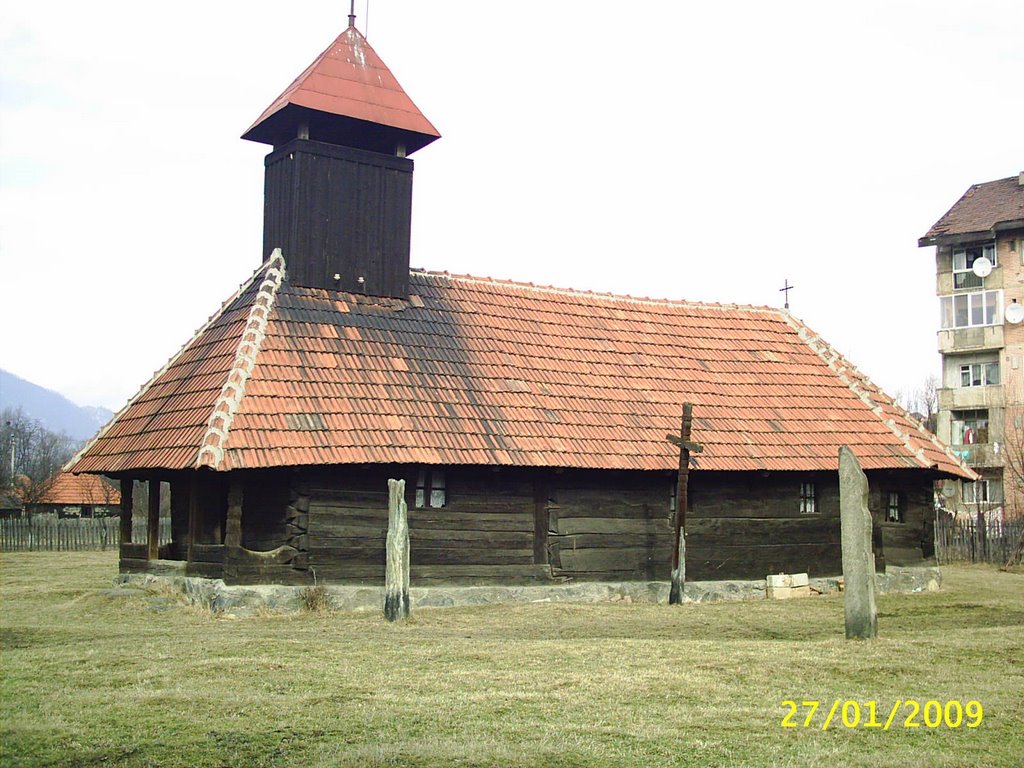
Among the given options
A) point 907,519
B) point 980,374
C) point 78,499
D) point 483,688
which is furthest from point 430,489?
point 78,499

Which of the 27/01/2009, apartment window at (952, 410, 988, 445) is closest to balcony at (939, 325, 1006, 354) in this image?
apartment window at (952, 410, 988, 445)

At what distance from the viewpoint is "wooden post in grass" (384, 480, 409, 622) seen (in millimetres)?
15570

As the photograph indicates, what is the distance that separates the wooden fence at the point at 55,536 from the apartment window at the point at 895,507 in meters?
22.4

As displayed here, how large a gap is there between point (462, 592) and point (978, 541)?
18.0 meters

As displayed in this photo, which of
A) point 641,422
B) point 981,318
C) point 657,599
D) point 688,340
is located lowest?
point 657,599

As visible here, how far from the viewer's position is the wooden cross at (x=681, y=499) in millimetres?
18797

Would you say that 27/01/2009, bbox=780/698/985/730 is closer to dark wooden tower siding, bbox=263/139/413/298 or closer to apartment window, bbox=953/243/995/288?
dark wooden tower siding, bbox=263/139/413/298

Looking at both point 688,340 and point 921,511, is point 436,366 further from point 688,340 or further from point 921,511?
point 921,511

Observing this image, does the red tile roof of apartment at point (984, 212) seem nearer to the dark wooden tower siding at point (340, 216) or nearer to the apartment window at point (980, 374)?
the apartment window at point (980, 374)

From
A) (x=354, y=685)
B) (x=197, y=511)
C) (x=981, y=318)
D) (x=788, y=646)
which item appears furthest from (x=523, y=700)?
(x=981, y=318)

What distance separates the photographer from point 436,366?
19703 mm

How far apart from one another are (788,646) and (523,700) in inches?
183

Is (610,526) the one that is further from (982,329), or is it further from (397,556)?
(982,329)

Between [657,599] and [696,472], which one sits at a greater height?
[696,472]
